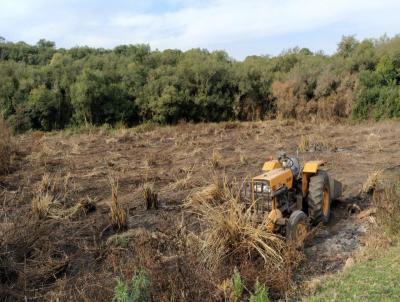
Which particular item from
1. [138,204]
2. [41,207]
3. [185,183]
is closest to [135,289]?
[41,207]

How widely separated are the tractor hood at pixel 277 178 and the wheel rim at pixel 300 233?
0.55 metres

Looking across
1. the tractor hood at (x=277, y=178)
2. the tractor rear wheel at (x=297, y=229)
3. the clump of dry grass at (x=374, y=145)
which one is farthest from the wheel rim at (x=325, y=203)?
the clump of dry grass at (x=374, y=145)

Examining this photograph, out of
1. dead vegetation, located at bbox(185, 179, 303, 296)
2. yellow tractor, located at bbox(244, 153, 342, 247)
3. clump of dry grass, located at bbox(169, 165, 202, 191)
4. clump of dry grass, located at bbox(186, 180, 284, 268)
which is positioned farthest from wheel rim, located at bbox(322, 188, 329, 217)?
clump of dry grass, located at bbox(169, 165, 202, 191)

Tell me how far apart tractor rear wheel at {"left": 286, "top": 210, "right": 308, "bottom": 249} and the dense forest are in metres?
17.2

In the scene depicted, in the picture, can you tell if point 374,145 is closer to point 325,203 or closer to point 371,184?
point 371,184

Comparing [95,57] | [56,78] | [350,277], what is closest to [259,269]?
[350,277]

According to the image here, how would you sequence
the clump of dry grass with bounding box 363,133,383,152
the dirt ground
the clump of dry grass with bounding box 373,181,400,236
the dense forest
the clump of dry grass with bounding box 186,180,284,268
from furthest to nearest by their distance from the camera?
the dense forest → the clump of dry grass with bounding box 363,133,383,152 → the clump of dry grass with bounding box 373,181,400,236 → the clump of dry grass with bounding box 186,180,284,268 → the dirt ground

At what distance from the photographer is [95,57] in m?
27.8

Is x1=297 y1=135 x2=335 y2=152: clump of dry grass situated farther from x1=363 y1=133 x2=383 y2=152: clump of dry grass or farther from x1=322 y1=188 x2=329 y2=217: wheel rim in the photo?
x1=322 y1=188 x2=329 y2=217: wheel rim

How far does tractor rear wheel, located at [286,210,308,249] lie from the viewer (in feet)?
17.4

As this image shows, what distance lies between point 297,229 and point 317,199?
41.0 inches

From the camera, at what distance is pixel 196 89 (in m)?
25.4

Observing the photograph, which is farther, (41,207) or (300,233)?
(41,207)

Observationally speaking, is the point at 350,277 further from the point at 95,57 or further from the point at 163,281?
the point at 95,57
